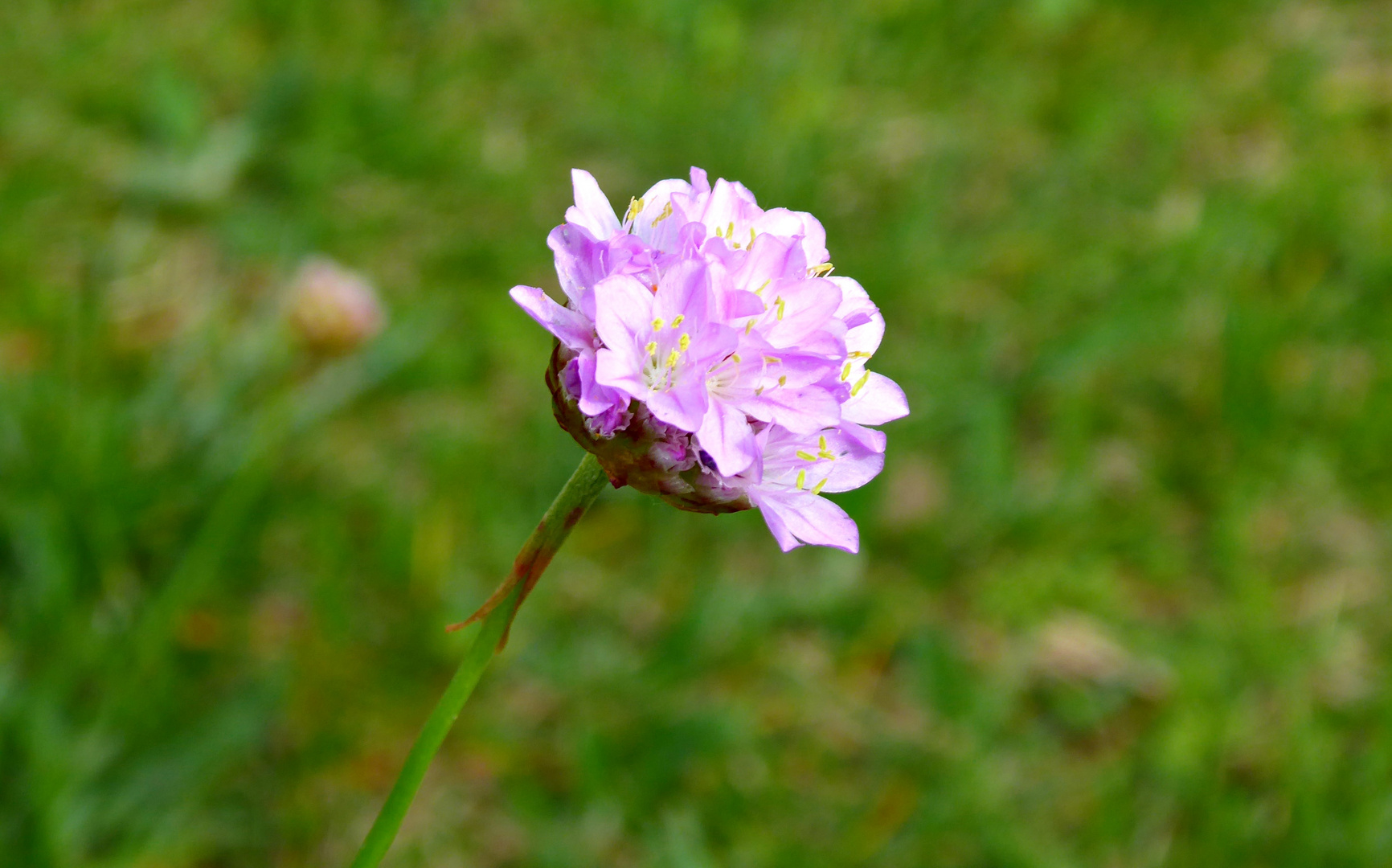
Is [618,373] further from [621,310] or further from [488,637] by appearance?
[488,637]

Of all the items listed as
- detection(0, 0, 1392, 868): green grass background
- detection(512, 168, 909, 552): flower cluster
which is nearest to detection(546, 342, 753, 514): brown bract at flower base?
detection(512, 168, 909, 552): flower cluster

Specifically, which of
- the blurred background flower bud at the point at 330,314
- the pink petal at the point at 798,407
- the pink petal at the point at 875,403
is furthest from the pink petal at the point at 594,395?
the blurred background flower bud at the point at 330,314

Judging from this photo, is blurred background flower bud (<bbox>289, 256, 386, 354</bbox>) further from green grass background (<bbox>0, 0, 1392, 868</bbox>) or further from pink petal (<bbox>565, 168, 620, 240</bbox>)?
pink petal (<bbox>565, 168, 620, 240</bbox>)

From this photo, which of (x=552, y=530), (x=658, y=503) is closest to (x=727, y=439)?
(x=552, y=530)

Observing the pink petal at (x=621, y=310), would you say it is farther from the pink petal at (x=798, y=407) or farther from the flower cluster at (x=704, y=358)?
the pink petal at (x=798, y=407)

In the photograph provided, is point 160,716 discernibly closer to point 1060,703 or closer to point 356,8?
point 1060,703

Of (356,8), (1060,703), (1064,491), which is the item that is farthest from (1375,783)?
(356,8)

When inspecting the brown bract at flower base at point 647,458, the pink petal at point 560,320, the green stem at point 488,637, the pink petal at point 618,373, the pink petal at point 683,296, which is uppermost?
the pink petal at point 683,296

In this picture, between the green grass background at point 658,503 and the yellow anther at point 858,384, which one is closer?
the yellow anther at point 858,384
